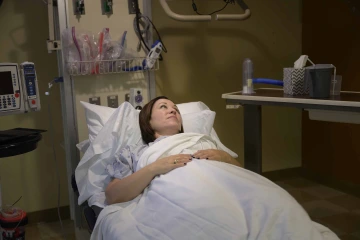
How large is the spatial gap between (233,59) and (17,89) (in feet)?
6.07

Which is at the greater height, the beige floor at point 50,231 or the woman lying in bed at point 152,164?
the woman lying in bed at point 152,164

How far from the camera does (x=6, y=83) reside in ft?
6.57

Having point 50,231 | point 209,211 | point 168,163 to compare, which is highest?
point 168,163

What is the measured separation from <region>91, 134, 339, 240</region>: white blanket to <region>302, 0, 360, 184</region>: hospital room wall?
6.03 ft

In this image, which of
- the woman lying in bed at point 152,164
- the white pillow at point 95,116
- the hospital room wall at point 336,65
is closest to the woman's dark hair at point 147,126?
the woman lying in bed at point 152,164

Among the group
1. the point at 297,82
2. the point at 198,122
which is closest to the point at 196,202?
the point at 198,122

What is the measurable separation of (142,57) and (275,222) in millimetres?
1429

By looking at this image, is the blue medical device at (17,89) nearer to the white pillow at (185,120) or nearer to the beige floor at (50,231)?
the white pillow at (185,120)

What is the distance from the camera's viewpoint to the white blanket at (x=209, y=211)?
140 cm

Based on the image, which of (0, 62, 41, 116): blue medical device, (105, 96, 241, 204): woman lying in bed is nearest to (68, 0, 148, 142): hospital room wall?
(0, 62, 41, 116): blue medical device

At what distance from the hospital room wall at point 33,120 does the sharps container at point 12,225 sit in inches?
28.7

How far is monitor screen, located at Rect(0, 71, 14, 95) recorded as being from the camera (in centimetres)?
199

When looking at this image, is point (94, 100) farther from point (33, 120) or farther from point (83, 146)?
point (33, 120)

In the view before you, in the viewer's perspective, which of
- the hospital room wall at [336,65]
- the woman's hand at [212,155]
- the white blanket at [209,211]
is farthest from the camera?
the hospital room wall at [336,65]
